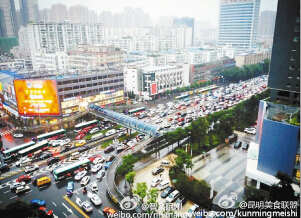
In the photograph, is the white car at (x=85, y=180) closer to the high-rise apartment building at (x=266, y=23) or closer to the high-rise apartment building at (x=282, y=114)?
the high-rise apartment building at (x=282, y=114)

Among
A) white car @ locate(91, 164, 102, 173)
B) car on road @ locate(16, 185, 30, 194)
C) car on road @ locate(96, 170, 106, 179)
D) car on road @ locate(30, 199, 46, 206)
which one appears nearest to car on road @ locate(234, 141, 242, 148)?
car on road @ locate(96, 170, 106, 179)

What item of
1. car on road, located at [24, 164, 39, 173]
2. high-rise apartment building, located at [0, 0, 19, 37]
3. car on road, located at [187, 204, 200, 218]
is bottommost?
car on road, located at [24, 164, 39, 173]

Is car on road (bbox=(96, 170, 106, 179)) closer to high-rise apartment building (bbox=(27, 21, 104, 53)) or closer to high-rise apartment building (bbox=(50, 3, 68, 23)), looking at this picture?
high-rise apartment building (bbox=(27, 21, 104, 53))

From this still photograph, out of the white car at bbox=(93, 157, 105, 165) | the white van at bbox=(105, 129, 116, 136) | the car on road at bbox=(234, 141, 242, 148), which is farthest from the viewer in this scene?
the white van at bbox=(105, 129, 116, 136)

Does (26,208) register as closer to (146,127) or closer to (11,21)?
(146,127)

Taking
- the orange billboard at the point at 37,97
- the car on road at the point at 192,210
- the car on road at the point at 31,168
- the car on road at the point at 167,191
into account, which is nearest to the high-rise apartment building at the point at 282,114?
the car on road at the point at 192,210
